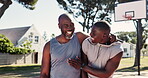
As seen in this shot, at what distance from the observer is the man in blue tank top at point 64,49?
1.80 metres

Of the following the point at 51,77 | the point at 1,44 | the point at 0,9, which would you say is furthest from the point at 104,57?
the point at 1,44

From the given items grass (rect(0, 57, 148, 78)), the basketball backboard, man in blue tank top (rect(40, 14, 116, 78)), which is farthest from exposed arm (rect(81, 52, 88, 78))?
the basketball backboard

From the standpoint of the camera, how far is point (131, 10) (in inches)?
615

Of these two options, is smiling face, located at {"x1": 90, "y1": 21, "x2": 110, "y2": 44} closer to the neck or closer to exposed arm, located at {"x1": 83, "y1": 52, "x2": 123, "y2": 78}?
exposed arm, located at {"x1": 83, "y1": 52, "x2": 123, "y2": 78}

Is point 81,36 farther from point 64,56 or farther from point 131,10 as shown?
point 131,10

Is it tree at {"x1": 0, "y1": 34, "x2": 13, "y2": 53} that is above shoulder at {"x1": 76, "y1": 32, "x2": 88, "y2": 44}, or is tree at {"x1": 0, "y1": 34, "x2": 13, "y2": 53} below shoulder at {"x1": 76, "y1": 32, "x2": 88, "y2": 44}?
below

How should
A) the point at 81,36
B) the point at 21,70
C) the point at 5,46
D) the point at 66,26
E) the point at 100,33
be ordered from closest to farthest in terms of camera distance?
the point at 100,33
the point at 66,26
the point at 81,36
the point at 21,70
the point at 5,46

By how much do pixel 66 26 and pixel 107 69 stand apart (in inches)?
18.5

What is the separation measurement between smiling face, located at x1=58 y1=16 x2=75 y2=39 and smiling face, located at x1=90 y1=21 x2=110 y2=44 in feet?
0.71

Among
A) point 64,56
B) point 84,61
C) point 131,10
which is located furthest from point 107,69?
point 131,10

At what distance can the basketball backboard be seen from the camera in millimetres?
15180

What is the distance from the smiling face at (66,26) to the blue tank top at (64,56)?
0.22 feet

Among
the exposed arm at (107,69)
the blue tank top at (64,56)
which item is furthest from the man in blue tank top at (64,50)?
the exposed arm at (107,69)

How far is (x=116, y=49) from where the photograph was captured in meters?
1.66
